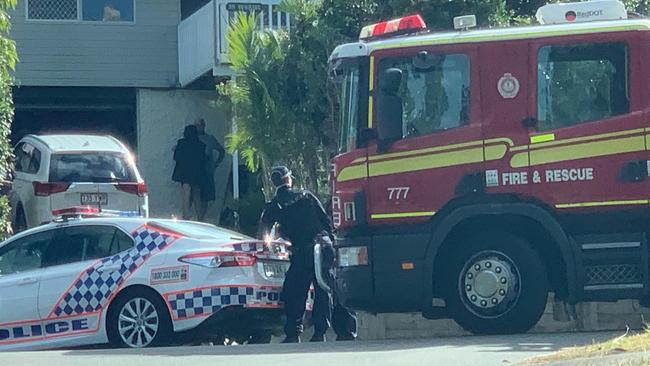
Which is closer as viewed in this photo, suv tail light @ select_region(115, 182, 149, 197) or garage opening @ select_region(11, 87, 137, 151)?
suv tail light @ select_region(115, 182, 149, 197)

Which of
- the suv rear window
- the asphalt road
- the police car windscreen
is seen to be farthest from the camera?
the suv rear window

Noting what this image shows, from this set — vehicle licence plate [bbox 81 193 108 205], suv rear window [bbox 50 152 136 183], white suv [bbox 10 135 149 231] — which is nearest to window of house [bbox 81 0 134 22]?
white suv [bbox 10 135 149 231]

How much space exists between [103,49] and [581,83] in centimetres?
1603

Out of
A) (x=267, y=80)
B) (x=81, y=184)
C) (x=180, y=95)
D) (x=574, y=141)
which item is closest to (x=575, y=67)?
→ (x=574, y=141)

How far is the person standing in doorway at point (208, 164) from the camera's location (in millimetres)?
24516

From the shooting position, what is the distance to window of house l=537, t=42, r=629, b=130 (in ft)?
41.0

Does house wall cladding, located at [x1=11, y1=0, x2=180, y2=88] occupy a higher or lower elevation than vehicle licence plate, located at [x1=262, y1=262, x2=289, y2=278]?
higher

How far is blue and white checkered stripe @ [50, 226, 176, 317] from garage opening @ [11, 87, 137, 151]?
1345 centimetres

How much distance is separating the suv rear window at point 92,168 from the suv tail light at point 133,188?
4.0 inches

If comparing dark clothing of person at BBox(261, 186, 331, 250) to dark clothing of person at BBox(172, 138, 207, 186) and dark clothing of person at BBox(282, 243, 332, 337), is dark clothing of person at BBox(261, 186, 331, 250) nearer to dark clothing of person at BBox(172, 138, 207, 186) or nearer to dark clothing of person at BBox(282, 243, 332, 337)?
dark clothing of person at BBox(282, 243, 332, 337)

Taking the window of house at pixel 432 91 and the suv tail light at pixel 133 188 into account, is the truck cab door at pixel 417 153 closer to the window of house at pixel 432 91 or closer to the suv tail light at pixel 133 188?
the window of house at pixel 432 91

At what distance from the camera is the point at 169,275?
1388cm

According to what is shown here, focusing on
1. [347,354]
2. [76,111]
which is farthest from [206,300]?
[76,111]

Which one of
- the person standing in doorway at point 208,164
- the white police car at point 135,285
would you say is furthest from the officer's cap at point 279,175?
the person standing in doorway at point 208,164
